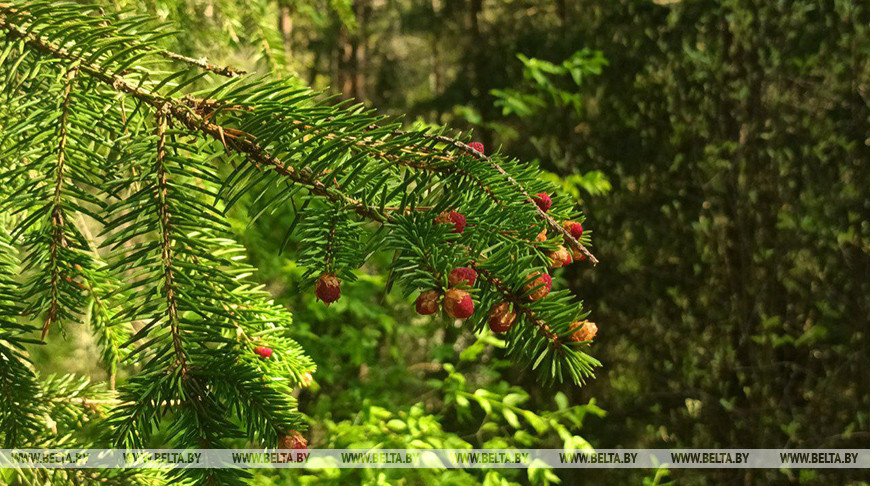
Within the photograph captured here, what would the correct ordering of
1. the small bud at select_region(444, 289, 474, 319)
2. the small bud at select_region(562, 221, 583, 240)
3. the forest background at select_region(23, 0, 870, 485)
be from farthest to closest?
the forest background at select_region(23, 0, 870, 485) → the small bud at select_region(562, 221, 583, 240) → the small bud at select_region(444, 289, 474, 319)

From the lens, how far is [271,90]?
44cm

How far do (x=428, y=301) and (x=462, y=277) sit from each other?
30 mm

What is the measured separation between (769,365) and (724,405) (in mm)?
192

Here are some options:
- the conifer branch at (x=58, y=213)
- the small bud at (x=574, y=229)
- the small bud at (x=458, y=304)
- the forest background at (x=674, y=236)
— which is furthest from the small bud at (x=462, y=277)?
the forest background at (x=674, y=236)

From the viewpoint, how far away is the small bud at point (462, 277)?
40cm

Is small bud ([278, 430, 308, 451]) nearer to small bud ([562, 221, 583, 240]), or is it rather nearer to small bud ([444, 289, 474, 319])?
small bud ([444, 289, 474, 319])

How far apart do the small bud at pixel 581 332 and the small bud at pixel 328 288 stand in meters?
0.17

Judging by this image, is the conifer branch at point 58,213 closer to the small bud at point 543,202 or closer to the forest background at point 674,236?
the small bud at point 543,202

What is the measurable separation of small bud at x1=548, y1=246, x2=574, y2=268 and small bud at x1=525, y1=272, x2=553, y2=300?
0.04m

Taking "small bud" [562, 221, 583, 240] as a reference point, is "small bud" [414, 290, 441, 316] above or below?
below

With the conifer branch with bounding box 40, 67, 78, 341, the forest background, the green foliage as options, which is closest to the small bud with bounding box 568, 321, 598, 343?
the green foliage

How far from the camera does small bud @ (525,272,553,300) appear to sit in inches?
16.6

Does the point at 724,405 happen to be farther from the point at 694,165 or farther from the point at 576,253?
the point at 576,253

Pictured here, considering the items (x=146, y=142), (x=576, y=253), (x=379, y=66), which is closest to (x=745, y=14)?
(x=576, y=253)
